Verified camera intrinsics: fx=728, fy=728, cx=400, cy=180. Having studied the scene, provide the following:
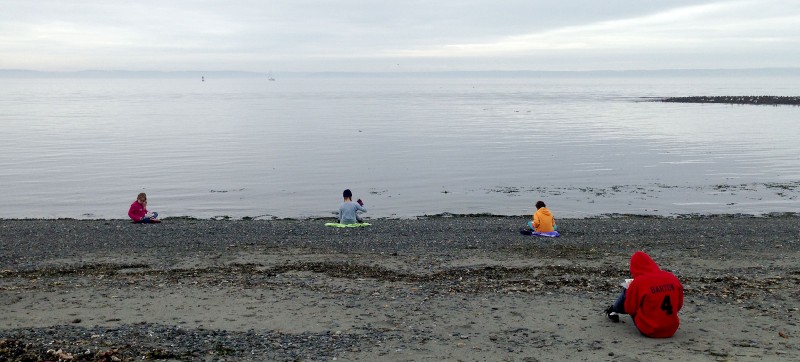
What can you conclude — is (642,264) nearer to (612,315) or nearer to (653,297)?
(653,297)

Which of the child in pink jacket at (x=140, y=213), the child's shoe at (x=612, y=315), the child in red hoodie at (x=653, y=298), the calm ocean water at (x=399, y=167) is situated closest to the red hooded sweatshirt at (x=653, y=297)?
the child in red hoodie at (x=653, y=298)

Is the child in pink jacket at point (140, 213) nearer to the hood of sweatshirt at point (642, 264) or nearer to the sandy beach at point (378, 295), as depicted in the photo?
the sandy beach at point (378, 295)

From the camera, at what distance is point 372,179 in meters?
35.5

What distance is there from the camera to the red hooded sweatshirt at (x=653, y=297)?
9.51 meters

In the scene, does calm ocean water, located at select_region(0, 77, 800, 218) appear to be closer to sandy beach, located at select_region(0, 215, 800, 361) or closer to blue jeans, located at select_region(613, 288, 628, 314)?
sandy beach, located at select_region(0, 215, 800, 361)

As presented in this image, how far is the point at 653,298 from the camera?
956 centimetres

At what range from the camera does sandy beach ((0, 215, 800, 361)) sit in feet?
31.0

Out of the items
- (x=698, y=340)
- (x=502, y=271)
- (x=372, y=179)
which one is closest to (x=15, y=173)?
(x=372, y=179)

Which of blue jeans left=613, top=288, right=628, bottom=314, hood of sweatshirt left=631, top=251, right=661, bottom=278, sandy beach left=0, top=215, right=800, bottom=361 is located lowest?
sandy beach left=0, top=215, right=800, bottom=361

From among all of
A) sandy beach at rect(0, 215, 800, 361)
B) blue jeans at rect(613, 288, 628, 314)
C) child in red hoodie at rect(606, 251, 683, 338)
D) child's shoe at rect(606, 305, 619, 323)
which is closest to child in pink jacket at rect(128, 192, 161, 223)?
sandy beach at rect(0, 215, 800, 361)

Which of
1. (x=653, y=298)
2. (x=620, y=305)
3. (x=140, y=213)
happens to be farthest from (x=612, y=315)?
(x=140, y=213)

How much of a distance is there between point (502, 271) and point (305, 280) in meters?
3.81

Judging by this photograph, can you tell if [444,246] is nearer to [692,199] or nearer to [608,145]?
[692,199]

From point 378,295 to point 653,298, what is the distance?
178 inches
